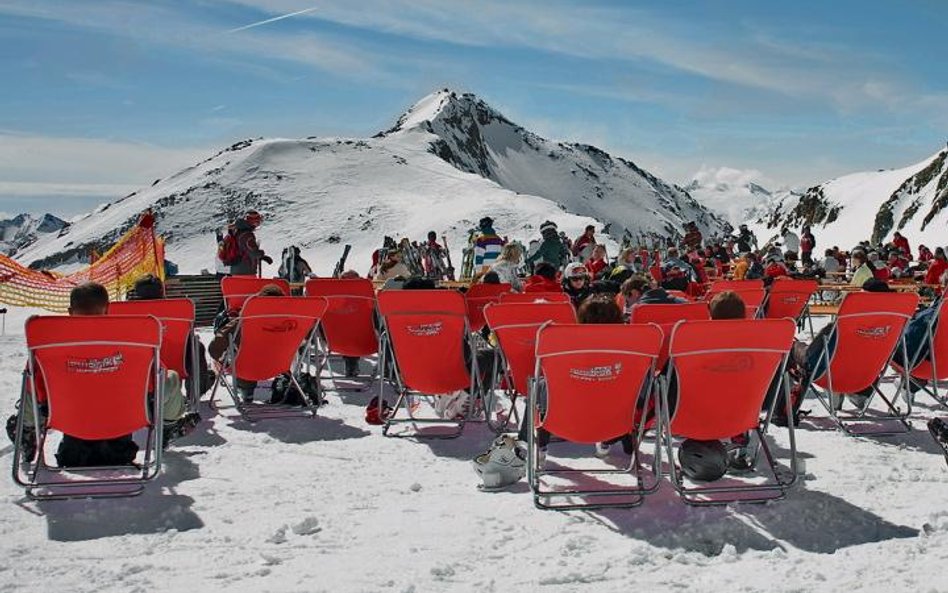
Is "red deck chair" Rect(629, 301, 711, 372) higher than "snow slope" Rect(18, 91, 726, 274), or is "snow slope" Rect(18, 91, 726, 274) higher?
"snow slope" Rect(18, 91, 726, 274)

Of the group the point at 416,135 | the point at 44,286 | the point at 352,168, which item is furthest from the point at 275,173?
the point at 44,286

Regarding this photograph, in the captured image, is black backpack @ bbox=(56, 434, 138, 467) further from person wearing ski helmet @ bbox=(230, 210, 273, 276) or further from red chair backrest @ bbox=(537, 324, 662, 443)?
person wearing ski helmet @ bbox=(230, 210, 273, 276)

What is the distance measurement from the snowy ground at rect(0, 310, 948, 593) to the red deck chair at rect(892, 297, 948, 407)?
59.0 inches

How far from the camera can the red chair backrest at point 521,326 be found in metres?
6.26

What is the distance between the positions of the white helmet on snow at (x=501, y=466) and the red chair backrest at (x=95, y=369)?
1.97m

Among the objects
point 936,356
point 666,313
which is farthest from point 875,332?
point 666,313

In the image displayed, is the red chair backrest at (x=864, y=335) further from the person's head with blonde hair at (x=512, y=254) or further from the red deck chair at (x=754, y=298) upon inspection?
the person's head with blonde hair at (x=512, y=254)

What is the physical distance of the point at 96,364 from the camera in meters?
4.94

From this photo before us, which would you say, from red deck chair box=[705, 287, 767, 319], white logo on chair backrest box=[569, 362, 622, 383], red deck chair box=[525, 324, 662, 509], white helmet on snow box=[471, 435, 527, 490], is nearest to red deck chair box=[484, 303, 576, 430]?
white helmet on snow box=[471, 435, 527, 490]

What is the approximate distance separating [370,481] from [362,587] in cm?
167

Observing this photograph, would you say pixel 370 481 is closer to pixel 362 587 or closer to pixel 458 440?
pixel 458 440

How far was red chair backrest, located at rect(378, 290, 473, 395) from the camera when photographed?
264 inches

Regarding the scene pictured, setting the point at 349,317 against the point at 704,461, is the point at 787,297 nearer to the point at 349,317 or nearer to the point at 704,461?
the point at 349,317

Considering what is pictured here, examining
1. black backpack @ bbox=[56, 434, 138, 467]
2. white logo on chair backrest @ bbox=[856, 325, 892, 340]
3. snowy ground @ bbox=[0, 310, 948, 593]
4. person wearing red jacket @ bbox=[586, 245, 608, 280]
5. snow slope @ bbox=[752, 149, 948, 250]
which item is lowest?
snowy ground @ bbox=[0, 310, 948, 593]
